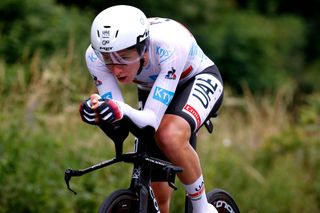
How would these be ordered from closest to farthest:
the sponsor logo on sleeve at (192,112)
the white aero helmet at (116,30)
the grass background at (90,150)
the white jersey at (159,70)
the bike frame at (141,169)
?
the white aero helmet at (116,30) < the white jersey at (159,70) < the bike frame at (141,169) < the sponsor logo on sleeve at (192,112) < the grass background at (90,150)

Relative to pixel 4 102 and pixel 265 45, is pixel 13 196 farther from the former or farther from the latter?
pixel 265 45

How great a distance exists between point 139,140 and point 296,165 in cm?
709

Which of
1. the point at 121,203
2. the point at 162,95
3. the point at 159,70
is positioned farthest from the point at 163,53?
the point at 121,203

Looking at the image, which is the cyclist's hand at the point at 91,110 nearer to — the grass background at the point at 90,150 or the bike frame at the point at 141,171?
the bike frame at the point at 141,171

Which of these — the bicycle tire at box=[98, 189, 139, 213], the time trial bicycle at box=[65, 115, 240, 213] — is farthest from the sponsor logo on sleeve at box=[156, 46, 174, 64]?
the bicycle tire at box=[98, 189, 139, 213]

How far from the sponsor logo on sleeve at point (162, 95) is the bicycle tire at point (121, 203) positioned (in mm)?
784

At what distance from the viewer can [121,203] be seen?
8391 millimetres

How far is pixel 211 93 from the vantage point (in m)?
8.88

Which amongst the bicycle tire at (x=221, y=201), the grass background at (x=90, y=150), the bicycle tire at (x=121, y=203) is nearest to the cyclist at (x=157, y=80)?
the bicycle tire at (x=221, y=201)

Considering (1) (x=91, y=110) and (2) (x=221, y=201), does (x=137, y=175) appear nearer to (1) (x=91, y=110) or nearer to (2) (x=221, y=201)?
(1) (x=91, y=110)

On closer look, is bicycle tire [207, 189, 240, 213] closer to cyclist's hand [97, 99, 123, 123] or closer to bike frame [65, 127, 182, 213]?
bike frame [65, 127, 182, 213]

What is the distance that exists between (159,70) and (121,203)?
112 cm

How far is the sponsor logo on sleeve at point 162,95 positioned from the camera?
833cm

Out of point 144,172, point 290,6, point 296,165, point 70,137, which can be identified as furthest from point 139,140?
point 290,6
